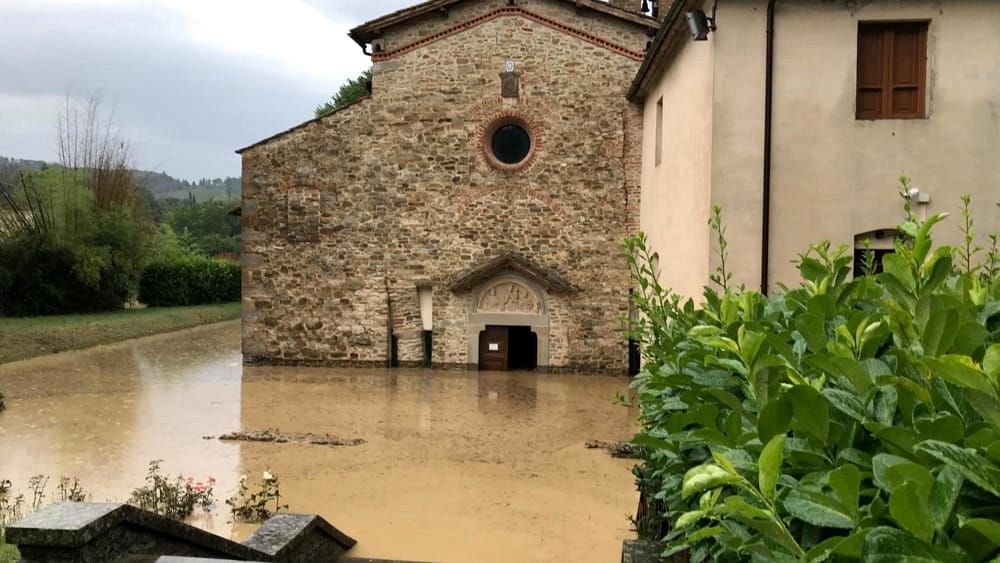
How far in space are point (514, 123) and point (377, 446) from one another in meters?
8.35

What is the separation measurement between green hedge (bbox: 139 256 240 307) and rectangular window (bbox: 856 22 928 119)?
2775 cm

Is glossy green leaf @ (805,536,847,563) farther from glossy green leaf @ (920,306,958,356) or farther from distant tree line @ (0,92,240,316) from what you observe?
distant tree line @ (0,92,240,316)

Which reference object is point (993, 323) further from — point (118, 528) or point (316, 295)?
point (316, 295)

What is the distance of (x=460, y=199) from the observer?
16.2m

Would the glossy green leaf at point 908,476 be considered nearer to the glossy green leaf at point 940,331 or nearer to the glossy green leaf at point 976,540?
the glossy green leaf at point 976,540

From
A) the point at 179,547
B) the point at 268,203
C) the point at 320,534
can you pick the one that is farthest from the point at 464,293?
the point at 179,547

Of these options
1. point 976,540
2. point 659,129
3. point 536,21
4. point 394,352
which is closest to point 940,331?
point 976,540

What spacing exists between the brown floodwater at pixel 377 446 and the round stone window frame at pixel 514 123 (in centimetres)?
441

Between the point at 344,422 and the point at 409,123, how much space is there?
716 centimetres

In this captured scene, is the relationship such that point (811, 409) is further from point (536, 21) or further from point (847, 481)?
point (536, 21)

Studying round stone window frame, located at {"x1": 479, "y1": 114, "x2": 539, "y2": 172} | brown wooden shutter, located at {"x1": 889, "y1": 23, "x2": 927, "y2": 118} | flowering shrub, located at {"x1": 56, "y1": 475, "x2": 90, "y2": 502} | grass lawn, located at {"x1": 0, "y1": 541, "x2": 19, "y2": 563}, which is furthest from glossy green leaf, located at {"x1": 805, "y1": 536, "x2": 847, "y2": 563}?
round stone window frame, located at {"x1": 479, "y1": 114, "x2": 539, "y2": 172}

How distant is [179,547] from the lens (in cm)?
393

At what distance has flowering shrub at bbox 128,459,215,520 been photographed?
7.22m

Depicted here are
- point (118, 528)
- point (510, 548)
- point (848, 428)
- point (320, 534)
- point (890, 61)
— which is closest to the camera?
point (848, 428)
